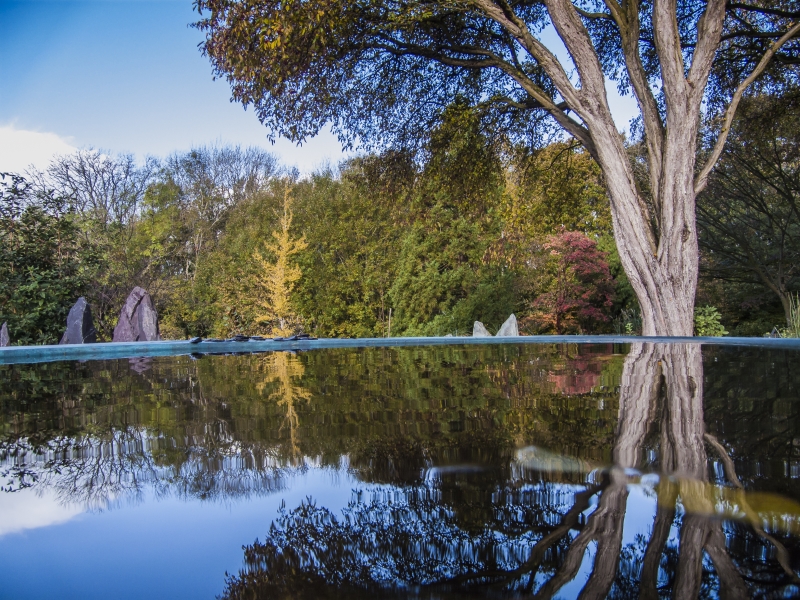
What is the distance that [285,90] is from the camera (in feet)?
20.4

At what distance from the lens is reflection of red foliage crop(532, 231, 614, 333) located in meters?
10.9

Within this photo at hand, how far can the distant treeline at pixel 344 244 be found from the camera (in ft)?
25.9

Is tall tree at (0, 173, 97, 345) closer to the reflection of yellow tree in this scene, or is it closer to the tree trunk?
the reflection of yellow tree

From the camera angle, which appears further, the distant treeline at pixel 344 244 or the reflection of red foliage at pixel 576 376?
the distant treeline at pixel 344 244

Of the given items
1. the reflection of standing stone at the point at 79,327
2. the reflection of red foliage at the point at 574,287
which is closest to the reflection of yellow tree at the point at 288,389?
the reflection of standing stone at the point at 79,327

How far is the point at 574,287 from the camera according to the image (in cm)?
1098

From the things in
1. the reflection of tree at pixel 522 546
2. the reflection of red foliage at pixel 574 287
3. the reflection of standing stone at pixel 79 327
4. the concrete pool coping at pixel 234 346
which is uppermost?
the reflection of red foliage at pixel 574 287

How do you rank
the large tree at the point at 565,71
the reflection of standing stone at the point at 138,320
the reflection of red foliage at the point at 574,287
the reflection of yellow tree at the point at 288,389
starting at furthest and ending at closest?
the reflection of red foliage at the point at 574,287 → the reflection of standing stone at the point at 138,320 → the large tree at the point at 565,71 → the reflection of yellow tree at the point at 288,389

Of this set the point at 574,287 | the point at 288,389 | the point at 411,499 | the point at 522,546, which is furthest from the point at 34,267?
the point at 522,546

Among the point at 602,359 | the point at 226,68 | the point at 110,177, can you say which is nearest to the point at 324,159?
the point at 110,177

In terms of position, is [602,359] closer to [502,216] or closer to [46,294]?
[502,216]

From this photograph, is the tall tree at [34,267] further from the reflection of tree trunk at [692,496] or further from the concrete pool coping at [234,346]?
the reflection of tree trunk at [692,496]

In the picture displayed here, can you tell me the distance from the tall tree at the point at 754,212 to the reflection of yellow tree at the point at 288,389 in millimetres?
9149

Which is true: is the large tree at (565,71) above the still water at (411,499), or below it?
above
